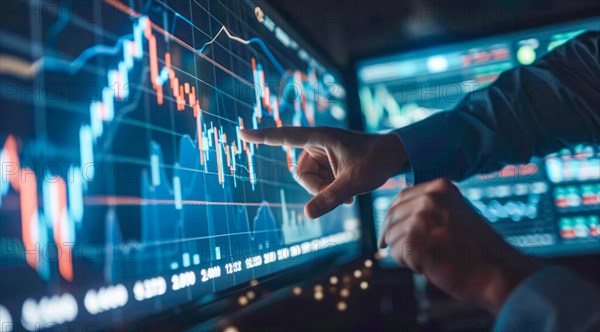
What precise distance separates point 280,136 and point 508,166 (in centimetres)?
79

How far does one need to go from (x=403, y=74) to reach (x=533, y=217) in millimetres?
483

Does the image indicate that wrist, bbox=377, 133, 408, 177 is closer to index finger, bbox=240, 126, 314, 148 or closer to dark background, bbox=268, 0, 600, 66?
index finger, bbox=240, 126, 314, 148

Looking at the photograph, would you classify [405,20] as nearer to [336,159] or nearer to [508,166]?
[508,166]

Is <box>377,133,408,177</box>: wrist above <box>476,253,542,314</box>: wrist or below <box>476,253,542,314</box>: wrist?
above

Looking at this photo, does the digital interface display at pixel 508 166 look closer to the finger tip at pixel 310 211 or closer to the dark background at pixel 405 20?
the dark background at pixel 405 20

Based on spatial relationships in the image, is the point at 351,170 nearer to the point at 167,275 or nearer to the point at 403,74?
the point at 167,275

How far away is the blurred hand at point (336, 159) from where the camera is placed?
81 cm

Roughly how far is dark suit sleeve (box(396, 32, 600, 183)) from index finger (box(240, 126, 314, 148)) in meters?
0.25

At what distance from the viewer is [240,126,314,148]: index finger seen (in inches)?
30.7

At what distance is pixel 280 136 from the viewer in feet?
2.70

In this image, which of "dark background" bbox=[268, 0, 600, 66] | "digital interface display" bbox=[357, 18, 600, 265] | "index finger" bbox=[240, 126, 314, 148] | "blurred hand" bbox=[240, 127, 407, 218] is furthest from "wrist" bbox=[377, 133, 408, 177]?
"digital interface display" bbox=[357, 18, 600, 265]

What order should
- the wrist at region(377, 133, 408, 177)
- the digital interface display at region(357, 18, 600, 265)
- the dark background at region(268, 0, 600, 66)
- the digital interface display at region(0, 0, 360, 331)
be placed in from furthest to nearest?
1. the digital interface display at region(357, 18, 600, 265)
2. the dark background at region(268, 0, 600, 66)
3. the wrist at region(377, 133, 408, 177)
4. the digital interface display at region(0, 0, 360, 331)

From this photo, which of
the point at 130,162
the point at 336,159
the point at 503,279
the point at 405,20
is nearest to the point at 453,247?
the point at 503,279

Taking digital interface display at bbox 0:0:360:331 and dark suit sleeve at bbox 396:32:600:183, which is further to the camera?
dark suit sleeve at bbox 396:32:600:183
